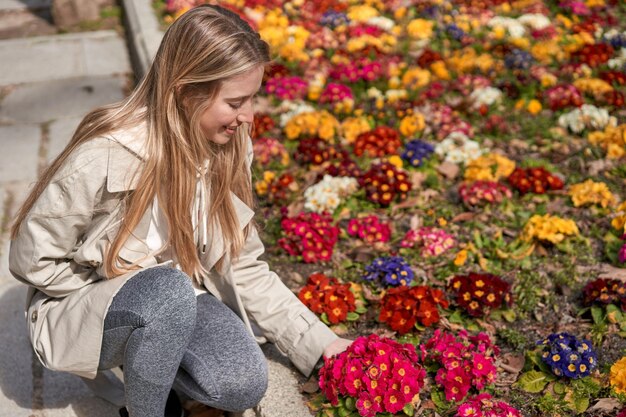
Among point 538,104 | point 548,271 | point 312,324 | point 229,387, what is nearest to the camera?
point 229,387

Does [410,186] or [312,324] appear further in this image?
[410,186]

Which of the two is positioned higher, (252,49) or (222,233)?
(252,49)

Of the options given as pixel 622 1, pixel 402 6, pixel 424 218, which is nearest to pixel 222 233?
pixel 424 218

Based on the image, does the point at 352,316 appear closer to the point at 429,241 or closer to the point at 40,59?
the point at 429,241

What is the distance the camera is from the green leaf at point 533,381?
A: 8.64 feet

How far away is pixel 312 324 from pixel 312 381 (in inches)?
9.1

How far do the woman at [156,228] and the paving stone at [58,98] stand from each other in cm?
289

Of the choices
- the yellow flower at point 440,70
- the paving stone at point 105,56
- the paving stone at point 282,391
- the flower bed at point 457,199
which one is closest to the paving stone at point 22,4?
the paving stone at point 105,56

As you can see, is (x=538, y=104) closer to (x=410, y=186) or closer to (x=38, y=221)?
Result: (x=410, y=186)

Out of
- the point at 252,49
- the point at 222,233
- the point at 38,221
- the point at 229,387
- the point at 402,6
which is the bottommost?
the point at 402,6

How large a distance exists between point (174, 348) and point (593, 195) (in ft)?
7.50

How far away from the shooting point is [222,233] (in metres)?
2.56

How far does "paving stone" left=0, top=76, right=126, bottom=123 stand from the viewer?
5.11 metres

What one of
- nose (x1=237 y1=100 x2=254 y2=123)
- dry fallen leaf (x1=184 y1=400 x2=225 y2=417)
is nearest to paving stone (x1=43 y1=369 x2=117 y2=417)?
dry fallen leaf (x1=184 y1=400 x2=225 y2=417)
